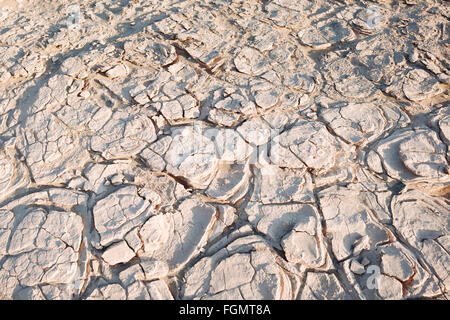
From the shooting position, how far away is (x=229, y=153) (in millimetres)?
2121

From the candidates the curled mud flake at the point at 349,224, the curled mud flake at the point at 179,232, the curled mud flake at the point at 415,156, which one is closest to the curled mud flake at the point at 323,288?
the curled mud flake at the point at 349,224

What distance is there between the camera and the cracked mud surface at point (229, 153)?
65.9 inches

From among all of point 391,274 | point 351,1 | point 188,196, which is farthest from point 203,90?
point 351,1

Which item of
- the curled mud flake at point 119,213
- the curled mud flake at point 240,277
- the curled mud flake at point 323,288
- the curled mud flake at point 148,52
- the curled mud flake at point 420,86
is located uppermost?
the curled mud flake at point 148,52

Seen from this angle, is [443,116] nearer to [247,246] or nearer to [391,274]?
[391,274]

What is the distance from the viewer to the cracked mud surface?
5.49 feet

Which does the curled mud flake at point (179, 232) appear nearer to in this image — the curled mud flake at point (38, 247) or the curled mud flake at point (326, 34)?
the curled mud flake at point (38, 247)

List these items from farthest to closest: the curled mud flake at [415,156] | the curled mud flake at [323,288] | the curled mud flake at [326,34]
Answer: the curled mud flake at [326,34] → the curled mud flake at [415,156] → the curled mud flake at [323,288]

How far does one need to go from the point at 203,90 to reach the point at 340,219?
146cm

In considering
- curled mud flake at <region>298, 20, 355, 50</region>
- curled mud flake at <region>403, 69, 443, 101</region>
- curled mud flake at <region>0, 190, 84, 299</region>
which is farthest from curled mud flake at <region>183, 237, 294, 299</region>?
curled mud flake at <region>298, 20, 355, 50</region>

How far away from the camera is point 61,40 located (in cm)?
290

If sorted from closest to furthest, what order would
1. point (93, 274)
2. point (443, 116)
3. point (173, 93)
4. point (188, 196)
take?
point (93, 274) → point (188, 196) → point (443, 116) → point (173, 93)

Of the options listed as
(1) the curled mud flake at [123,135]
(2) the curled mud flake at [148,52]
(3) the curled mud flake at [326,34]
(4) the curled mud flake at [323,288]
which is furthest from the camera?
(3) the curled mud flake at [326,34]
